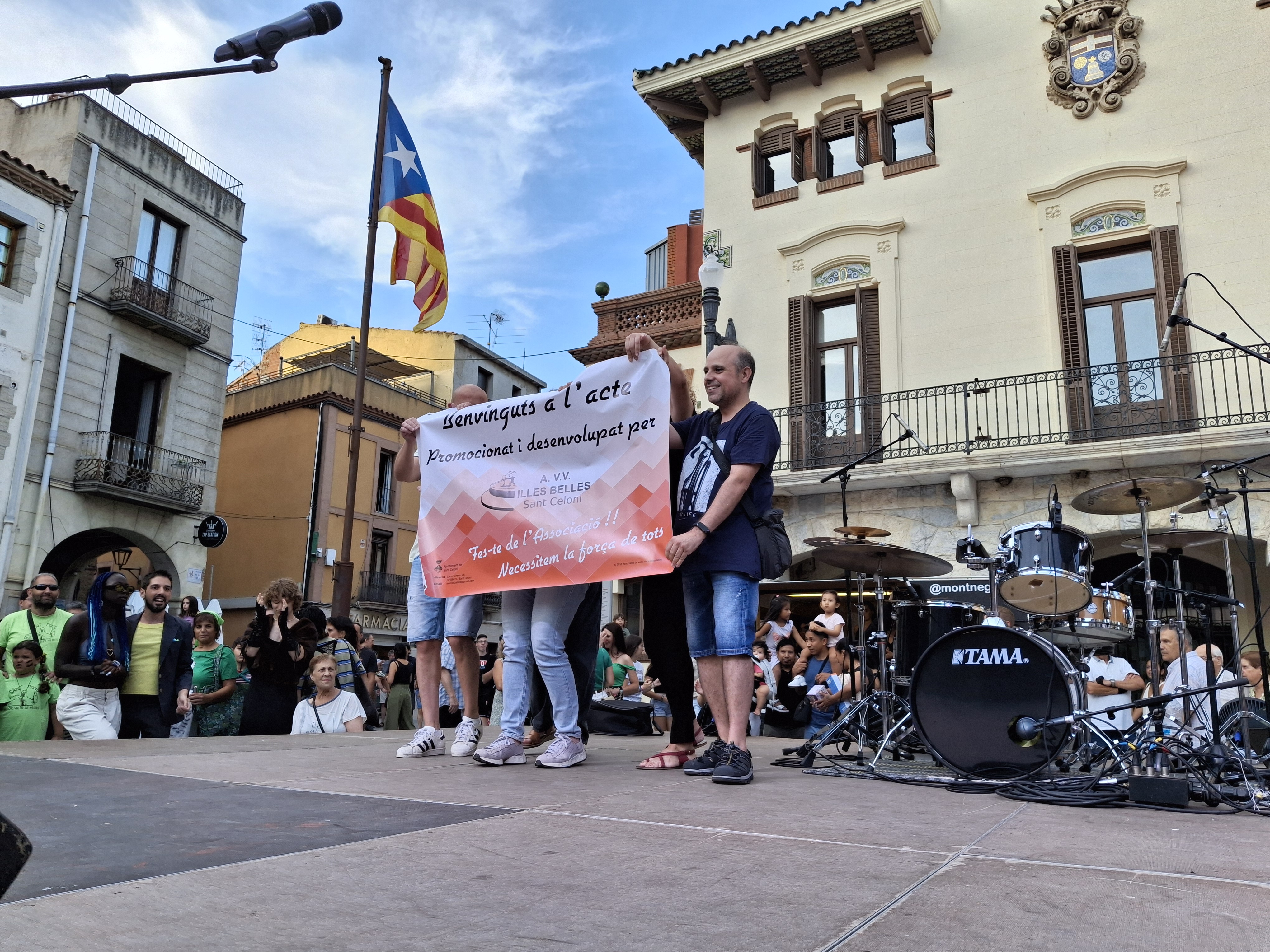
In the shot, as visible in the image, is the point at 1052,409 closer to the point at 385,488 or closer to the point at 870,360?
Result: the point at 870,360

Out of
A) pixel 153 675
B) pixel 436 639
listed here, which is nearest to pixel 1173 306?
pixel 436 639

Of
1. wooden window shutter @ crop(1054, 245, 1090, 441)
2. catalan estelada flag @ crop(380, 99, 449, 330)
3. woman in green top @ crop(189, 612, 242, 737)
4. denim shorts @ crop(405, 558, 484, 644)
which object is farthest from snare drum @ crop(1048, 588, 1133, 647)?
catalan estelada flag @ crop(380, 99, 449, 330)

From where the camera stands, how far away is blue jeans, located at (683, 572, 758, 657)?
13.2 ft

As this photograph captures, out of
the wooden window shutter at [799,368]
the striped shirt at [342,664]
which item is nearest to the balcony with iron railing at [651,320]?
the wooden window shutter at [799,368]

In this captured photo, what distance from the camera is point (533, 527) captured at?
15.1 ft

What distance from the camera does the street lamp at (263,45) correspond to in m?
4.50

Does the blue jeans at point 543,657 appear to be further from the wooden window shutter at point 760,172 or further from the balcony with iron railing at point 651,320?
the wooden window shutter at point 760,172

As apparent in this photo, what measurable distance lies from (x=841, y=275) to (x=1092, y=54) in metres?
4.57

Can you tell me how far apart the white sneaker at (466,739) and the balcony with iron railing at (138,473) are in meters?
17.8

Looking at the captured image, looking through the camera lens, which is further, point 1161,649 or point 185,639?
point 1161,649

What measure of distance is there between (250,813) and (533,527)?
2222 millimetres

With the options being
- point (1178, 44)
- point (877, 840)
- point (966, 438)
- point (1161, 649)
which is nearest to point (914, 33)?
point (1178, 44)

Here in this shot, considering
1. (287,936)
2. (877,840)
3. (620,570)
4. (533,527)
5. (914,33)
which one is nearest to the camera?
(287,936)

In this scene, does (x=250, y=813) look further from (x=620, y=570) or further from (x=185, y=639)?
(x=185, y=639)
